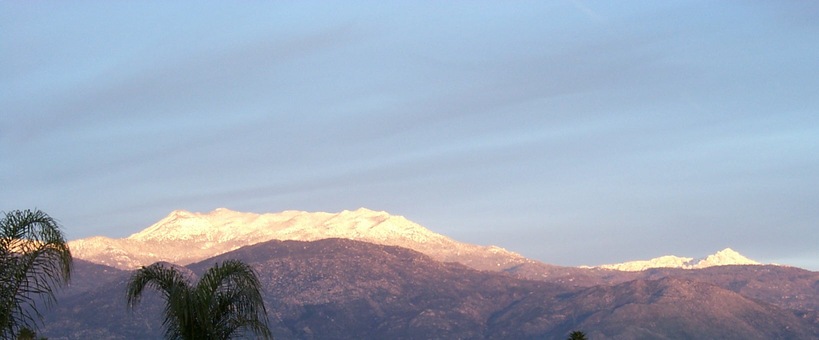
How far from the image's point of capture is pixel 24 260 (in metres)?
38.5

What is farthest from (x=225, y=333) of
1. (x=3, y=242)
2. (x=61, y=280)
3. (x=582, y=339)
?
(x=582, y=339)

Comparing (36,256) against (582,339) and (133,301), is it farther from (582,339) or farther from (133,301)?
(582,339)

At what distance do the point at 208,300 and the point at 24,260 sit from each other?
8076 mm

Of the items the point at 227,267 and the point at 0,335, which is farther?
the point at 227,267

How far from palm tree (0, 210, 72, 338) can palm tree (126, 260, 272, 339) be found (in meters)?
6.16

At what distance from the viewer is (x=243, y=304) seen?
152 feet

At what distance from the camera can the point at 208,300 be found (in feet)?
147

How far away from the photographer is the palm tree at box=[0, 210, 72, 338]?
37781mm

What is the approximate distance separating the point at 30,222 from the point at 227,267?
8.71 meters

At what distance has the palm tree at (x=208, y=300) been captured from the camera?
1756 inches

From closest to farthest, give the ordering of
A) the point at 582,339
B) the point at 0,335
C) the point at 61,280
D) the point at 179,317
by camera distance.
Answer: the point at 0,335 < the point at 61,280 < the point at 179,317 < the point at 582,339

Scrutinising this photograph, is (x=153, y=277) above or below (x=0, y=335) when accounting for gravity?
above

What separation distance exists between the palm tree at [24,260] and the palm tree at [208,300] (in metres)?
6.16

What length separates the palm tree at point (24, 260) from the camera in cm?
3778
